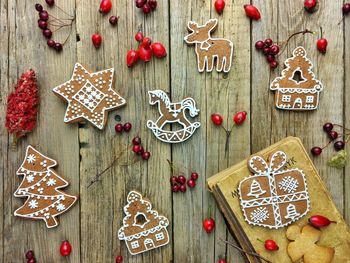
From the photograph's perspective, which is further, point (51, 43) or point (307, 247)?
point (51, 43)

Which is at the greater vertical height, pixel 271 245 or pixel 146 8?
pixel 146 8

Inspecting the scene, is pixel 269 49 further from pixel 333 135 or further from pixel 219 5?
pixel 333 135

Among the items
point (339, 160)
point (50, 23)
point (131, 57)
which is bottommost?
point (339, 160)

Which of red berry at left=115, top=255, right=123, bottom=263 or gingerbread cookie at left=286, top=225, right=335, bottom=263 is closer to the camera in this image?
gingerbread cookie at left=286, top=225, right=335, bottom=263

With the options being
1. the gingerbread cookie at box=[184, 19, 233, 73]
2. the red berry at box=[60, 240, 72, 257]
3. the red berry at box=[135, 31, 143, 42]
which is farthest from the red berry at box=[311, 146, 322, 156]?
the red berry at box=[60, 240, 72, 257]

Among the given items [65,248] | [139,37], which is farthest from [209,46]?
[65,248]

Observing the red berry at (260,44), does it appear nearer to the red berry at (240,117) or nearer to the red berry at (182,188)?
the red berry at (240,117)

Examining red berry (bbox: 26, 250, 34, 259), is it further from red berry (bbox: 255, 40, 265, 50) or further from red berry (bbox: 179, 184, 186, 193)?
red berry (bbox: 255, 40, 265, 50)

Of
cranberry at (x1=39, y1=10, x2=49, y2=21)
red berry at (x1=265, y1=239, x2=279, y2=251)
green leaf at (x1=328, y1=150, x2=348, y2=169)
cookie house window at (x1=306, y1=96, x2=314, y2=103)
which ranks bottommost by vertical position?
red berry at (x1=265, y1=239, x2=279, y2=251)

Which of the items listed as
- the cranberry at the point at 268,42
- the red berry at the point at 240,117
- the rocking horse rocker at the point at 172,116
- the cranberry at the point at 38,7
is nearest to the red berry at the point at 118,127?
the rocking horse rocker at the point at 172,116
